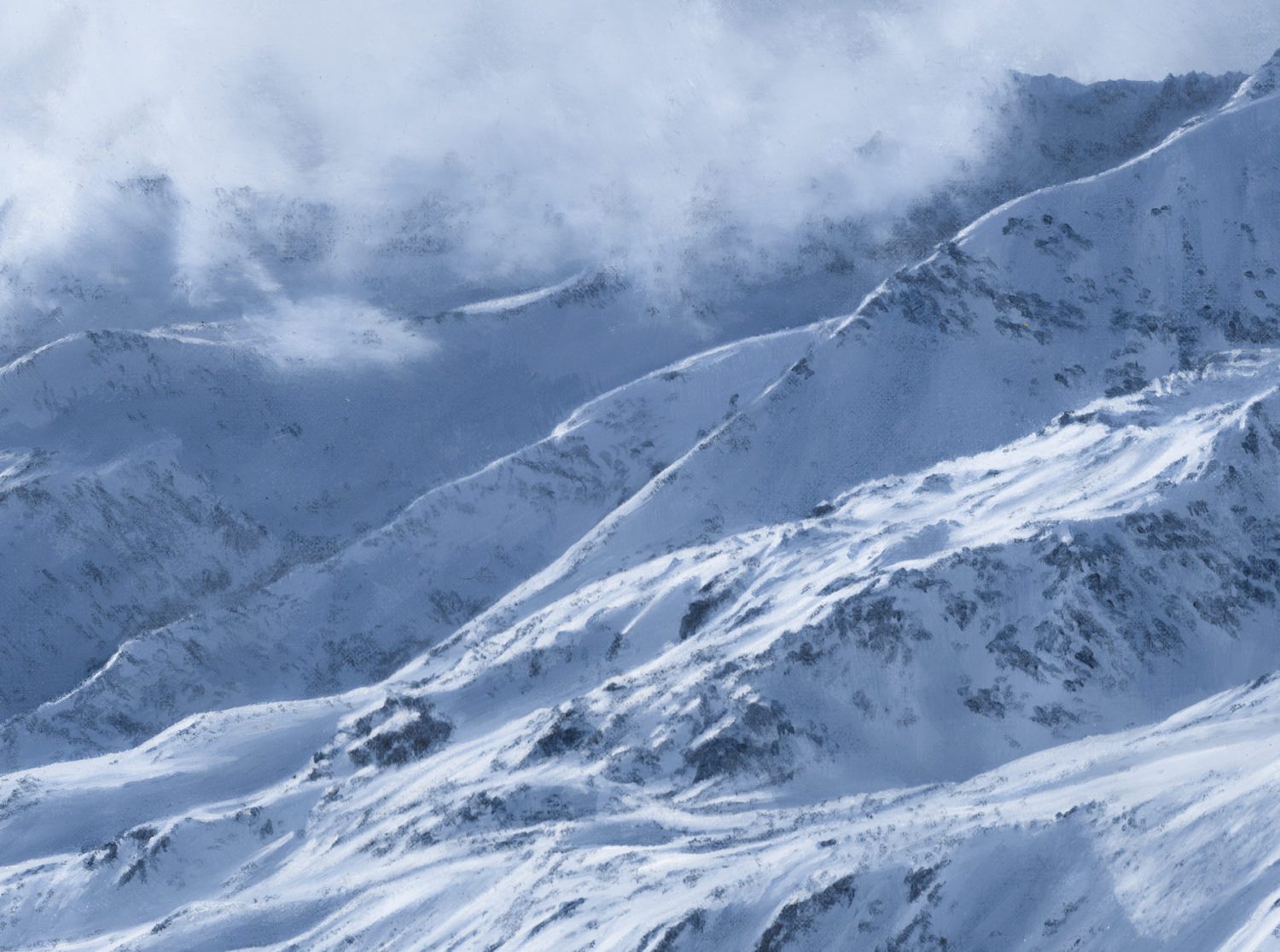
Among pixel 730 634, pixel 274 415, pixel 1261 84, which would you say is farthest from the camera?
pixel 1261 84

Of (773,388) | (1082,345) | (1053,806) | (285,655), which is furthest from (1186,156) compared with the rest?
(1053,806)

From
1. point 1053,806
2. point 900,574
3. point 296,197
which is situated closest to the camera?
point 1053,806

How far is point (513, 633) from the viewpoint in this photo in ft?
336

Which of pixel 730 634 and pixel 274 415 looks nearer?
pixel 730 634

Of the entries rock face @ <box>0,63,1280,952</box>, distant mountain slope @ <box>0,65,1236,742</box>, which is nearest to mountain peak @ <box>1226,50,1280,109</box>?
rock face @ <box>0,63,1280,952</box>

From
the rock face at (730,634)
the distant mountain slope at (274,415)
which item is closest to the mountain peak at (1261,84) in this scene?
the rock face at (730,634)

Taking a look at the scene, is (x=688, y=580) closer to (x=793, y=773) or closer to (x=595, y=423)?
(x=793, y=773)

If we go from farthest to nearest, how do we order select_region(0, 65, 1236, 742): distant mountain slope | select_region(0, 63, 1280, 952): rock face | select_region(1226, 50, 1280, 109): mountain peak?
select_region(1226, 50, 1280, 109): mountain peak
select_region(0, 65, 1236, 742): distant mountain slope
select_region(0, 63, 1280, 952): rock face

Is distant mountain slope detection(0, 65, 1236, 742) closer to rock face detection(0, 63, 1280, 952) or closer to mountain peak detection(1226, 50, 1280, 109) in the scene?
rock face detection(0, 63, 1280, 952)

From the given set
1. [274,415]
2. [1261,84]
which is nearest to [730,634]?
[274,415]

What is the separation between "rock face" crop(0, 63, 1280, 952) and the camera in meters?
60.8

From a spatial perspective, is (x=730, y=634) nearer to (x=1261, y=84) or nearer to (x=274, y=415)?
(x=274, y=415)

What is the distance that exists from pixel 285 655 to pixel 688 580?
→ 39.4 m

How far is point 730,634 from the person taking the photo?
289 ft
